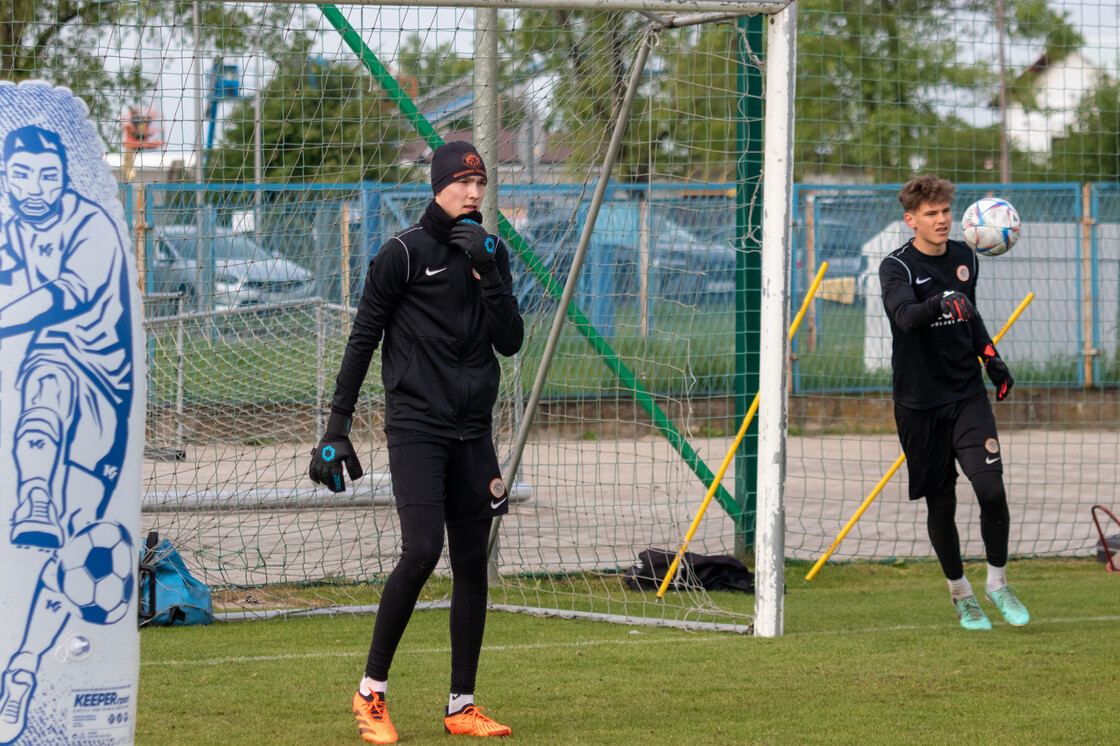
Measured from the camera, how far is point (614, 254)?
22.9ft

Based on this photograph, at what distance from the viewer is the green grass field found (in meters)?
3.87

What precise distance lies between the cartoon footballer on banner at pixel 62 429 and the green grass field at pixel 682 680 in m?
1.44

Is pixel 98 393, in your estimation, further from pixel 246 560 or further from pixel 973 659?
pixel 246 560

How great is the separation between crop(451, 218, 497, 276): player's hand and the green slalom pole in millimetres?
2146

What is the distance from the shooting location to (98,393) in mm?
2441

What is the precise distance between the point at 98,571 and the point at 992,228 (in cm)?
443

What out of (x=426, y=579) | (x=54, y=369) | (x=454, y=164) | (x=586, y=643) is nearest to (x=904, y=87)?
(x=586, y=643)

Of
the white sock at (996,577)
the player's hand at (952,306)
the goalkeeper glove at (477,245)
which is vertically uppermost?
the goalkeeper glove at (477,245)

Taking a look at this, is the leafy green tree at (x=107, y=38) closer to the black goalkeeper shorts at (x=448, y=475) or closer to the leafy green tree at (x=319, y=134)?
the leafy green tree at (x=319, y=134)

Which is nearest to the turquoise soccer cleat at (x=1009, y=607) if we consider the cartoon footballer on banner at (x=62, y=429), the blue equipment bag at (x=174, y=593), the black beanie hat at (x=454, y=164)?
the black beanie hat at (x=454, y=164)

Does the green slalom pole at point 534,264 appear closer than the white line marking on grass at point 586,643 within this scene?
No

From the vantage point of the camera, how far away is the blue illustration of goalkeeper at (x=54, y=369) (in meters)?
2.36

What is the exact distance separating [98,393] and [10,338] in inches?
7.6

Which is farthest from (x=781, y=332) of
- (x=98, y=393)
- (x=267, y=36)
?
(x=98, y=393)
